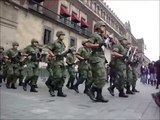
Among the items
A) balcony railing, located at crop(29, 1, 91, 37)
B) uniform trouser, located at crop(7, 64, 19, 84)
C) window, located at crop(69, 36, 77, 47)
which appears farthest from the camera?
window, located at crop(69, 36, 77, 47)

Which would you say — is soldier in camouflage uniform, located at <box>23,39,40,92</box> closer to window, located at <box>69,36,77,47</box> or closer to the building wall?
the building wall

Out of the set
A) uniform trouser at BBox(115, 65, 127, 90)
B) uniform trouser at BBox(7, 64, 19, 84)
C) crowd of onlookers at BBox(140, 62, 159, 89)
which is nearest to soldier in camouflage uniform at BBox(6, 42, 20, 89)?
uniform trouser at BBox(7, 64, 19, 84)

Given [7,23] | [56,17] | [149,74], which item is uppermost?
[56,17]

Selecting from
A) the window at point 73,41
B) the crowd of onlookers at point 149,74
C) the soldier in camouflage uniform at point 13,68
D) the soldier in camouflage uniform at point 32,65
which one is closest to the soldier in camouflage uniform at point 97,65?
the soldier in camouflage uniform at point 32,65

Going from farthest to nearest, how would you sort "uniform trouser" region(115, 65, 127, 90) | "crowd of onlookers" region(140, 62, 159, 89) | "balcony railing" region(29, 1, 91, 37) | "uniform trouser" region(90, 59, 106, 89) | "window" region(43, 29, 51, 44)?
"window" region(43, 29, 51, 44)
"balcony railing" region(29, 1, 91, 37)
"crowd of onlookers" region(140, 62, 159, 89)
"uniform trouser" region(115, 65, 127, 90)
"uniform trouser" region(90, 59, 106, 89)

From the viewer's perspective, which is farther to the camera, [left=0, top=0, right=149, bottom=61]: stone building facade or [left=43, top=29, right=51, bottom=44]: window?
[left=43, top=29, right=51, bottom=44]: window

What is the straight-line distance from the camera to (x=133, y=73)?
10.3 metres

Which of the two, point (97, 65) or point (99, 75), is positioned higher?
point (97, 65)

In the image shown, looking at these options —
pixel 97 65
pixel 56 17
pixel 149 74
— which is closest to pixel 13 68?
pixel 97 65

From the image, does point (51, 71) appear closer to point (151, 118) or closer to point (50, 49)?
point (50, 49)

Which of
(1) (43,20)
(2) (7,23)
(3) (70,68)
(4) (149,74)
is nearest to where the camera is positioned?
(3) (70,68)

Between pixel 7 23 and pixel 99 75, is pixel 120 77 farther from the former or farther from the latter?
pixel 7 23

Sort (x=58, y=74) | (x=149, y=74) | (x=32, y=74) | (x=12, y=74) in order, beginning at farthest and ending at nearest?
(x=149, y=74), (x=12, y=74), (x=32, y=74), (x=58, y=74)

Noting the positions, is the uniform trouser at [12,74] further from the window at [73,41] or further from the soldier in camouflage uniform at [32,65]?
the window at [73,41]
